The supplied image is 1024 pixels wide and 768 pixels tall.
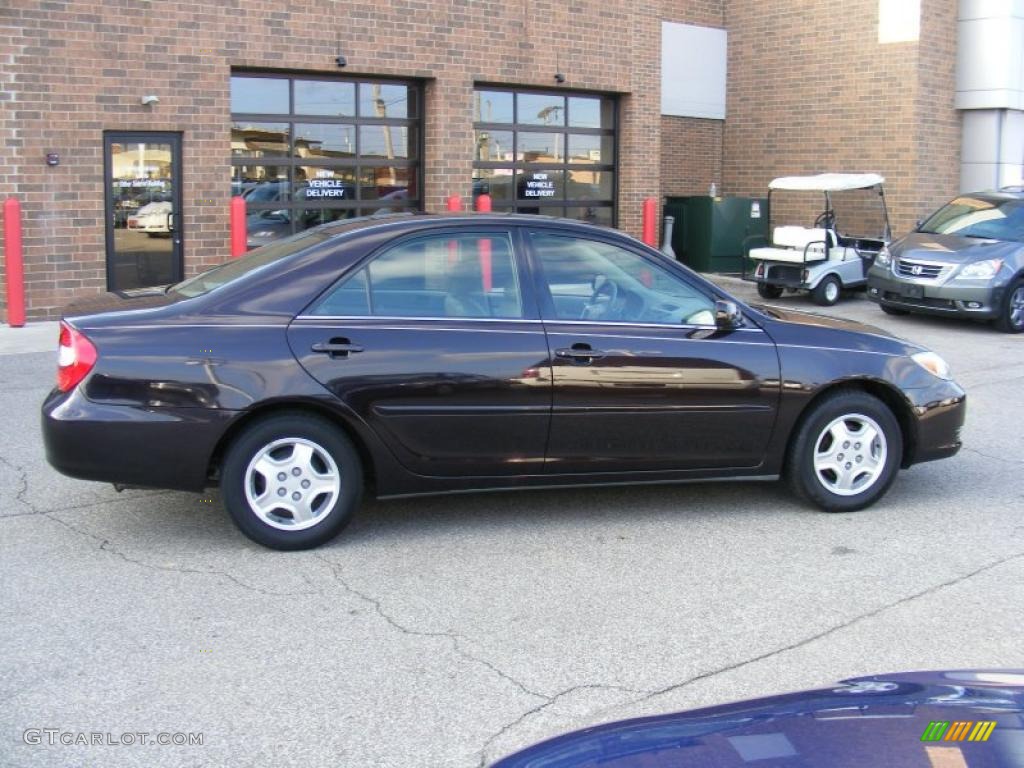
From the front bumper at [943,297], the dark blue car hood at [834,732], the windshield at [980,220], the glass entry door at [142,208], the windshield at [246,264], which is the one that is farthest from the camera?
the windshield at [980,220]

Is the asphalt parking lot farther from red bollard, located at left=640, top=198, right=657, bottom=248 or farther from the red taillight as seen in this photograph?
red bollard, located at left=640, top=198, right=657, bottom=248

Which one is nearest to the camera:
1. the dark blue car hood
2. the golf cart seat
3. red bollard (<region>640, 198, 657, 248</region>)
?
the dark blue car hood

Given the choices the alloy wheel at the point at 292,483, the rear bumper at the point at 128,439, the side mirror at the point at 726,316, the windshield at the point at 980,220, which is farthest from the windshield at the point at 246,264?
the windshield at the point at 980,220

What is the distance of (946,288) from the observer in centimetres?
1402

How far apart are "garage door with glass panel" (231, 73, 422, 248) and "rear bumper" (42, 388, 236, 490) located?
9907 millimetres

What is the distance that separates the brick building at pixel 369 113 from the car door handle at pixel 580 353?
31.2ft

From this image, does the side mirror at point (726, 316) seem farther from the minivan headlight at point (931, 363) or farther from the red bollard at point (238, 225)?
the red bollard at point (238, 225)

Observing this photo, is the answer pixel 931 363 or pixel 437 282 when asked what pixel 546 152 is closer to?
pixel 931 363

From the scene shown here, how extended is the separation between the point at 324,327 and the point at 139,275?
9.43 m

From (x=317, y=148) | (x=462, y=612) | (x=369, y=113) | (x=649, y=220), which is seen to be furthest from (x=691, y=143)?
(x=462, y=612)

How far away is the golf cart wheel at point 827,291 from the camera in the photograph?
16.4 metres

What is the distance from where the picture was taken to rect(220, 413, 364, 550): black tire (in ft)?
17.8

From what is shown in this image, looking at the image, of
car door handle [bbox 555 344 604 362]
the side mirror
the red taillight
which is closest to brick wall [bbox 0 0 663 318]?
the red taillight

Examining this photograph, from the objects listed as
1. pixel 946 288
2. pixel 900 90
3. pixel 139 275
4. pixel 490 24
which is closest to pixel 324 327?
pixel 139 275
